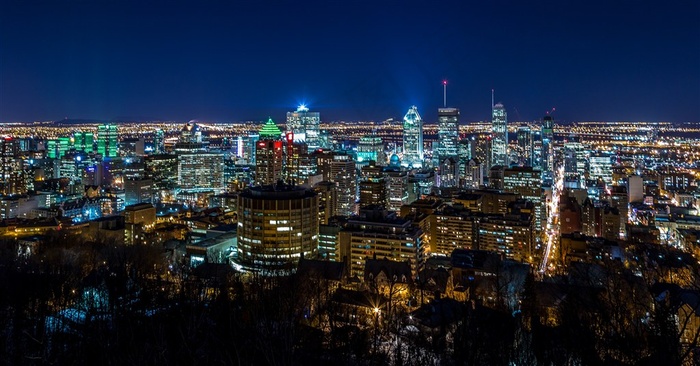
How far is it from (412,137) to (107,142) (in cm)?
2761

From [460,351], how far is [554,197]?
89.6ft

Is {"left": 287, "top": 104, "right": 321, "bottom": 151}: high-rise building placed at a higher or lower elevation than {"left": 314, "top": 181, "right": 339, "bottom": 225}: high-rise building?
higher

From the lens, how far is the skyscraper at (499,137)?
40706mm

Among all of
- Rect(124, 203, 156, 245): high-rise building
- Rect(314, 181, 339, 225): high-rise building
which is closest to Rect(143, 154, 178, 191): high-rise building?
Rect(124, 203, 156, 245): high-rise building

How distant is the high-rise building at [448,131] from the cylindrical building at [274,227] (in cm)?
3139

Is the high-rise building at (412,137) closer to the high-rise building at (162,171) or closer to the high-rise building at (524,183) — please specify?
the high-rise building at (524,183)

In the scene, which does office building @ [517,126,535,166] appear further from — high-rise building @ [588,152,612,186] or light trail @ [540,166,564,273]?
high-rise building @ [588,152,612,186]

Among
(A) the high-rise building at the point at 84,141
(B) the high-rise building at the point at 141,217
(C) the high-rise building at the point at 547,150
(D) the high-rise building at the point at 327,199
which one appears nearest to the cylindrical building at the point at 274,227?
(B) the high-rise building at the point at 141,217

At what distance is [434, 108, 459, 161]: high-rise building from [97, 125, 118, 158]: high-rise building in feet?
94.5

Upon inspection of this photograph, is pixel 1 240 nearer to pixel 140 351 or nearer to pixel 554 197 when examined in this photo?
pixel 140 351

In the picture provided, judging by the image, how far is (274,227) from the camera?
463 inches

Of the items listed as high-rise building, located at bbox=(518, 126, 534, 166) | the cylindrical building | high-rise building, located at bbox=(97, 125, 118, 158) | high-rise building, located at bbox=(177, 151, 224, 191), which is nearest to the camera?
the cylindrical building

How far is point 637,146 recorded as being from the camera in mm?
39969

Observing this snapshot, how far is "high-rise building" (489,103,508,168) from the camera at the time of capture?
40.7 m
